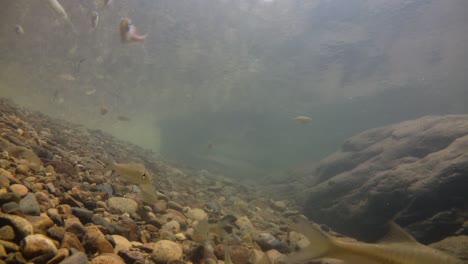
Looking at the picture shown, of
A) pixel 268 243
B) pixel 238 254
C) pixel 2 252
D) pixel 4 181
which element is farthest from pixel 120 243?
pixel 268 243

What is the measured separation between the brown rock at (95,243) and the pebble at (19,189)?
0.78m

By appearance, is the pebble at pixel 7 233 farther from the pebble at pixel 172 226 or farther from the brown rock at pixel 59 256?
the pebble at pixel 172 226

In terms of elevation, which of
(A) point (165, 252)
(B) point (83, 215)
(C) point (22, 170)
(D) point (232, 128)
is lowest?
(A) point (165, 252)

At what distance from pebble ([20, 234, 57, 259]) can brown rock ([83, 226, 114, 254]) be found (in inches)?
13.3

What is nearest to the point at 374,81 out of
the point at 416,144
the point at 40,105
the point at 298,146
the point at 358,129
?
the point at 416,144

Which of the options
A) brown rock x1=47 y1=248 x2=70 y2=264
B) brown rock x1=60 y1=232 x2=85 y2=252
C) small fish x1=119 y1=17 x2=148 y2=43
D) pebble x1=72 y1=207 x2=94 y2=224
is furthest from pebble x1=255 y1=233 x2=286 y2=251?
small fish x1=119 y1=17 x2=148 y2=43

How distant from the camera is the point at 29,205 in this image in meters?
2.38

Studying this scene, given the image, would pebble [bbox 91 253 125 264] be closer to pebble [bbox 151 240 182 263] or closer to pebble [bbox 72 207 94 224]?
pebble [bbox 151 240 182 263]

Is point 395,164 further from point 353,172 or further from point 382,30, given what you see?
point 382,30

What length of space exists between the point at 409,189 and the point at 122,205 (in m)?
6.33

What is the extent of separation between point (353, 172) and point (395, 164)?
1.30 meters

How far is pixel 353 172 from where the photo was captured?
915cm

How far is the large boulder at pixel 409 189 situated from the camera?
551 centimetres

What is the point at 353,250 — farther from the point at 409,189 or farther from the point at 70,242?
the point at 409,189
